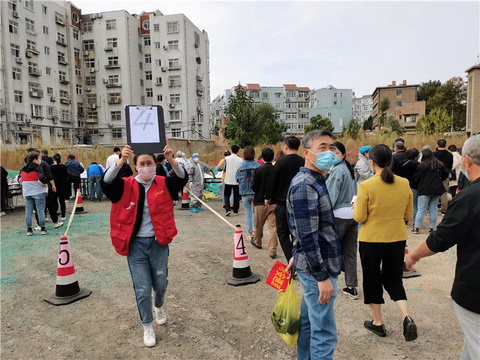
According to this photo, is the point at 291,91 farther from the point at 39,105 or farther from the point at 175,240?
the point at 175,240

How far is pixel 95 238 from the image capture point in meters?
8.02

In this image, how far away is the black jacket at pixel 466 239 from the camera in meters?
1.91

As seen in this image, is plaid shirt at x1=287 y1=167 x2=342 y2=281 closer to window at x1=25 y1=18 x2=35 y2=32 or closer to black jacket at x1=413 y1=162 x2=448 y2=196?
black jacket at x1=413 y1=162 x2=448 y2=196

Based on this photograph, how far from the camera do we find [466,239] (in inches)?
77.9

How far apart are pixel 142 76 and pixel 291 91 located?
47.9 metres

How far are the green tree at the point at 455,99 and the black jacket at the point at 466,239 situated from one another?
5335 centimetres

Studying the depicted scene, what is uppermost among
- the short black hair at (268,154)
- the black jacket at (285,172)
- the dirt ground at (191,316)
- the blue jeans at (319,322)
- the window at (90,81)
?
Answer: the window at (90,81)

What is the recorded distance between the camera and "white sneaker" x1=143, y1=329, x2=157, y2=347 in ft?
11.1

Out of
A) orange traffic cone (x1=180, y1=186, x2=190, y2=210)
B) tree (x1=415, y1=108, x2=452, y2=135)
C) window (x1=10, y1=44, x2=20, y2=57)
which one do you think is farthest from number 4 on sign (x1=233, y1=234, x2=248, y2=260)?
window (x1=10, y1=44, x2=20, y2=57)

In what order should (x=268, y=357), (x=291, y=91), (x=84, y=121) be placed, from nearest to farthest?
(x=268, y=357), (x=84, y=121), (x=291, y=91)

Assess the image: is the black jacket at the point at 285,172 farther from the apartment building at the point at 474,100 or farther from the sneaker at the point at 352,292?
the apartment building at the point at 474,100

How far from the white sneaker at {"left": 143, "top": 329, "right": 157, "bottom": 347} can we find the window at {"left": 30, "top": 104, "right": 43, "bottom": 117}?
44.8 m

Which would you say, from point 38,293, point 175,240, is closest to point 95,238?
point 175,240

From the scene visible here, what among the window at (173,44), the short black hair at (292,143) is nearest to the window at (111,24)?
the window at (173,44)
